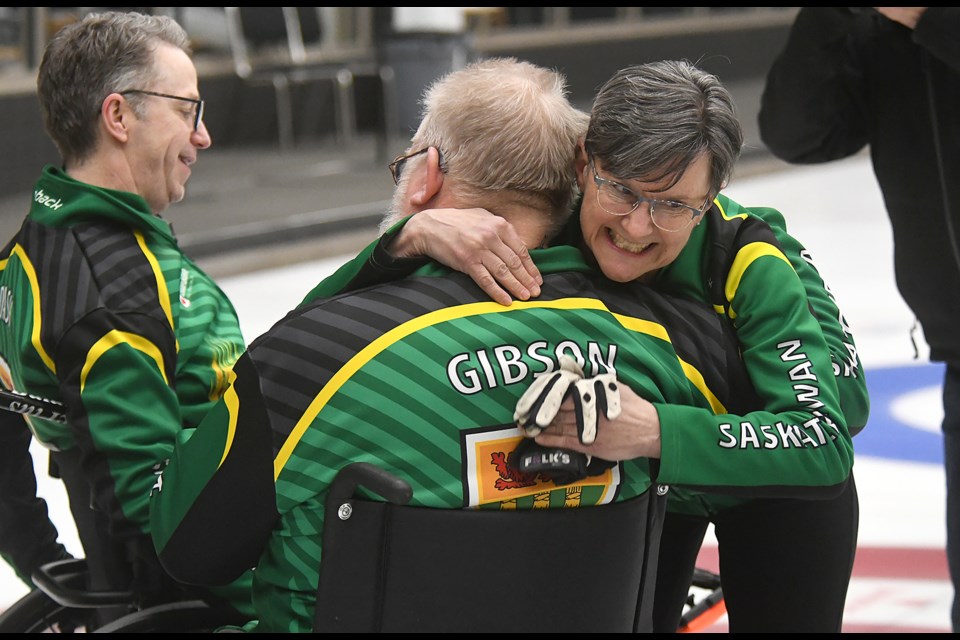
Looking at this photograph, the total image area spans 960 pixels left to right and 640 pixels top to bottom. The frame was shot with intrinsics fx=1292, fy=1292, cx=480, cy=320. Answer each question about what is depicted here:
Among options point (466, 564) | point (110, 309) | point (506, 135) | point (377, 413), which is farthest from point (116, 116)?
point (466, 564)

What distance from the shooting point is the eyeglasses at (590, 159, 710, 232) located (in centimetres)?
146

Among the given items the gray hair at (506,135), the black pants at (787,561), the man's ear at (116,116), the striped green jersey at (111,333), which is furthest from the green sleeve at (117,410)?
the black pants at (787,561)

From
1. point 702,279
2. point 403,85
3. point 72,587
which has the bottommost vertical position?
point 403,85

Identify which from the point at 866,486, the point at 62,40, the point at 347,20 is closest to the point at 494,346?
the point at 62,40

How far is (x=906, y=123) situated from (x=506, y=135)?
128cm

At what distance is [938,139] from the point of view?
2389mm

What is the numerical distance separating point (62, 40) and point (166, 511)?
2.96 feet

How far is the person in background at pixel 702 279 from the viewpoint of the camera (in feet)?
4.52

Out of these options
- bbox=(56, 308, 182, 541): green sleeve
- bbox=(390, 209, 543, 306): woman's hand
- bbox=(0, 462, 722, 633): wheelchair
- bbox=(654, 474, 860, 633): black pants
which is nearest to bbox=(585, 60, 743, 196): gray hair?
bbox=(390, 209, 543, 306): woman's hand

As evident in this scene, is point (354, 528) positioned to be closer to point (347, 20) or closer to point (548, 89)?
point (548, 89)

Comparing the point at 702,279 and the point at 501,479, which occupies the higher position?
the point at 702,279

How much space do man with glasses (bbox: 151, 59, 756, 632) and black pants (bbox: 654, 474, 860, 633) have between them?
0.98ft

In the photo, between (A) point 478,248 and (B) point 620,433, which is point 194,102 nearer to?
(A) point 478,248

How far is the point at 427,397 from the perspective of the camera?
132cm
